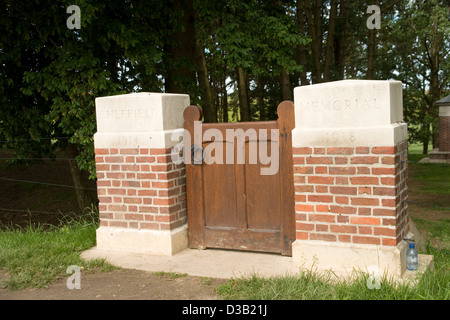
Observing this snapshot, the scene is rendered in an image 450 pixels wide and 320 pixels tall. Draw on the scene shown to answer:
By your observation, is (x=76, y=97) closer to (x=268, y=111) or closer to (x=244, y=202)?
(x=244, y=202)

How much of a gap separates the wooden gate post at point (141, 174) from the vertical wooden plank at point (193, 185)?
0.07 m

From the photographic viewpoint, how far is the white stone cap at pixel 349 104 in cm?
448

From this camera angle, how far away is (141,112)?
5672 millimetres

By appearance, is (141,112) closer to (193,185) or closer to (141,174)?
(141,174)

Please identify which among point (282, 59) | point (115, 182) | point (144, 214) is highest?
point (282, 59)

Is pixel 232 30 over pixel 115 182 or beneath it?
over

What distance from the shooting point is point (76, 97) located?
9609 millimetres

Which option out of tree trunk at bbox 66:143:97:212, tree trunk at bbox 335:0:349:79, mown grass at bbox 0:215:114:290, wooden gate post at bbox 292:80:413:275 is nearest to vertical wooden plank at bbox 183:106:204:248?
mown grass at bbox 0:215:114:290

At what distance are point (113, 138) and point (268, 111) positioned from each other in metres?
19.9

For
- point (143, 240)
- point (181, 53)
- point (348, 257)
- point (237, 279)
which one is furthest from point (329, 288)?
point (181, 53)

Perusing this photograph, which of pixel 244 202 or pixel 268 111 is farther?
pixel 268 111

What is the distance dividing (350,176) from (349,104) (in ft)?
2.19
